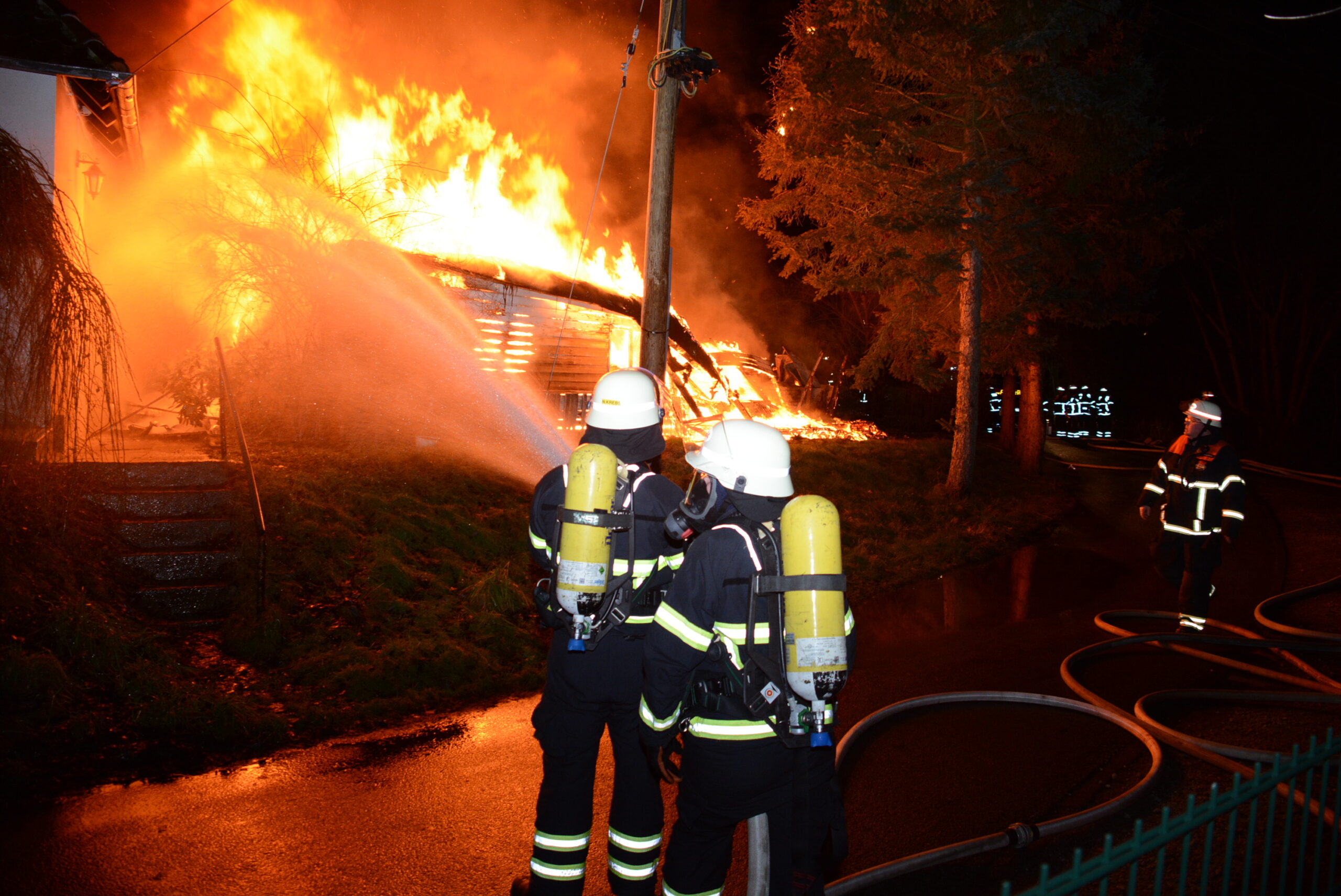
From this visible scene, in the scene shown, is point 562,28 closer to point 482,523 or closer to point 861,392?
point 482,523

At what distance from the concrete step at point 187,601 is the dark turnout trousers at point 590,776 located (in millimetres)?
4451

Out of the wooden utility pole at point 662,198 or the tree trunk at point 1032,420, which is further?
the tree trunk at point 1032,420

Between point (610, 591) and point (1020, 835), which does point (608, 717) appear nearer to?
point (610, 591)

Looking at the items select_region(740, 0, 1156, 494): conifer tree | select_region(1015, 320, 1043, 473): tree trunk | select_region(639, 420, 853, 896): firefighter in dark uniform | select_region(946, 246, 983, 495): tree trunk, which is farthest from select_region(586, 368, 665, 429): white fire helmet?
select_region(1015, 320, 1043, 473): tree trunk

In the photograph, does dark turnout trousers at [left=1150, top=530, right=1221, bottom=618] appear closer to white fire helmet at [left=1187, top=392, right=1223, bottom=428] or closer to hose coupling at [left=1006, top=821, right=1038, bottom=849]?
white fire helmet at [left=1187, top=392, right=1223, bottom=428]

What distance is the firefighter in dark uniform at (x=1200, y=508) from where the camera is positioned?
7.05m

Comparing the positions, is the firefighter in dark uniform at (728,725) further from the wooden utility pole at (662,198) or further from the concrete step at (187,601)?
the concrete step at (187,601)

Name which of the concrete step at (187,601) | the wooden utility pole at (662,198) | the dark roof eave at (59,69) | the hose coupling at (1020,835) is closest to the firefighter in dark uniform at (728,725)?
the hose coupling at (1020,835)

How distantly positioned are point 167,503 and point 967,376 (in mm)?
12928

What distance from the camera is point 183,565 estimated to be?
6809 mm

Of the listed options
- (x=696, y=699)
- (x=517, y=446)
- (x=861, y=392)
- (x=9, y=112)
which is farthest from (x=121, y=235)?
(x=861, y=392)

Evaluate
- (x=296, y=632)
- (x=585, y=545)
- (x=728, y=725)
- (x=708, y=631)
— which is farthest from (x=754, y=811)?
(x=296, y=632)

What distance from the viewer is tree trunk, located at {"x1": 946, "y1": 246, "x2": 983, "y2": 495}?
1510cm

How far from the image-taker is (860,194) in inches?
585
